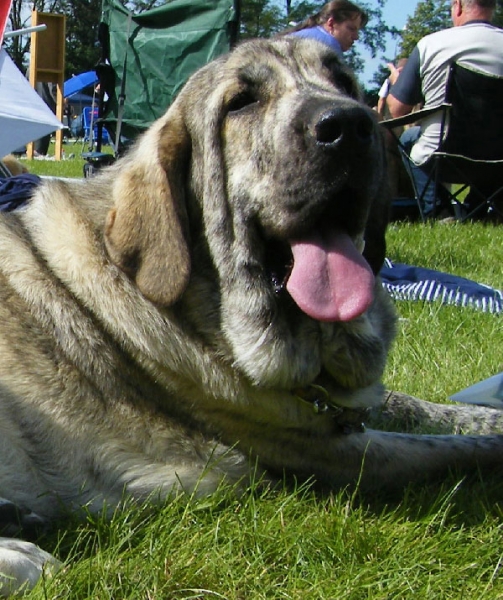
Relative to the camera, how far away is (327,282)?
247 centimetres

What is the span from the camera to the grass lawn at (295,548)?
1979 mm

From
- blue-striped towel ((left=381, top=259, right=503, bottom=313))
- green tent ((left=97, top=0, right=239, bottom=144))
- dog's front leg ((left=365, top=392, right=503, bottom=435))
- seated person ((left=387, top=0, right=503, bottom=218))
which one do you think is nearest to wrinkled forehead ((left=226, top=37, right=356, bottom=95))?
dog's front leg ((left=365, top=392, right=503, bottom=435))

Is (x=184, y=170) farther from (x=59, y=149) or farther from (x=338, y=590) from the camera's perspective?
(x=59, y=149)

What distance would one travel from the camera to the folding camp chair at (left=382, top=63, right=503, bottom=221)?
316 inches

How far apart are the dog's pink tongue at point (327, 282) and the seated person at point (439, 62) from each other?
20.7ft

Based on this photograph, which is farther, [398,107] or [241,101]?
[398,107]

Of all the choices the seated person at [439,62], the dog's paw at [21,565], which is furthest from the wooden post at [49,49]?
the dog's paw at [21,565]

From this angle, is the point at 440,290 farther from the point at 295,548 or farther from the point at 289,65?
the point at 295,548

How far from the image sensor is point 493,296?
5086 millimetres

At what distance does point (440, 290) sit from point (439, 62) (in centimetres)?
411

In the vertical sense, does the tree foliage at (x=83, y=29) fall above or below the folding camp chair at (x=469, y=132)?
below

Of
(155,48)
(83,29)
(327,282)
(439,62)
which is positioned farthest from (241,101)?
(83,29)

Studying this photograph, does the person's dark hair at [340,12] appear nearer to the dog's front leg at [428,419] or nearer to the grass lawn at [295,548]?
the dog's front leg at [428,419]

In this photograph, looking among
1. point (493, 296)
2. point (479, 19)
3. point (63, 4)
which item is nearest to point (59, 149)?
point (479, 19)
